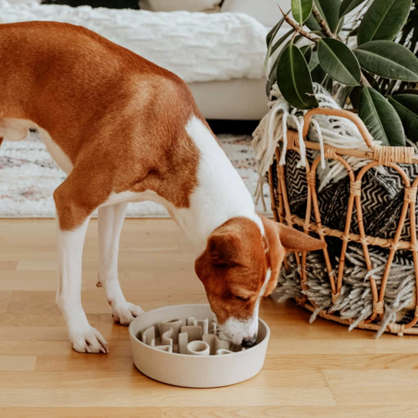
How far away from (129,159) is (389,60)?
2.23 ft

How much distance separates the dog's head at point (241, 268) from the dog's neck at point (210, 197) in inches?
1.1

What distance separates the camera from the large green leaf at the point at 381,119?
1624 millimetres

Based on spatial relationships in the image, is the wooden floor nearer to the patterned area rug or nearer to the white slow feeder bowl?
the white slow feeder bowl

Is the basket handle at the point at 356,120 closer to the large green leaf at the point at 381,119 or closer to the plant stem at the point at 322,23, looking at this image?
the large green leaf at the point at 381,119

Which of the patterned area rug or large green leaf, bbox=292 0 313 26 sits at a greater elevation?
large green leaf, bbox=292 0 313 26

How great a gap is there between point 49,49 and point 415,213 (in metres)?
0.92

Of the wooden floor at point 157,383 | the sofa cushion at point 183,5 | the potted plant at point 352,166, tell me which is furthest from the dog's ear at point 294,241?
the sofa cushion at point 183,5

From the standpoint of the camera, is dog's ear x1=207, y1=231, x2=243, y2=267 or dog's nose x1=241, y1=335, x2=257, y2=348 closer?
dog's ear x1=207, y1=231, x2=243, y2=267

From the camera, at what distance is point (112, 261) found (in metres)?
1.69

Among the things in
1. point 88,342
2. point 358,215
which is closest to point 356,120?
point 358,215

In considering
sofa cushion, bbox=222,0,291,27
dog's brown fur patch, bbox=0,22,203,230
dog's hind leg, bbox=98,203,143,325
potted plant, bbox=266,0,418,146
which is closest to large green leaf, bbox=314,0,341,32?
potted plant, bbox=266,0,418,146

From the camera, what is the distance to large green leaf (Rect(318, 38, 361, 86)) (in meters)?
1.56

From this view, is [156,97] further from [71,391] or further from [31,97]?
[71,391]

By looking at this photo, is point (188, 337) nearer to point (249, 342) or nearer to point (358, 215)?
Result: point (249, 342)
